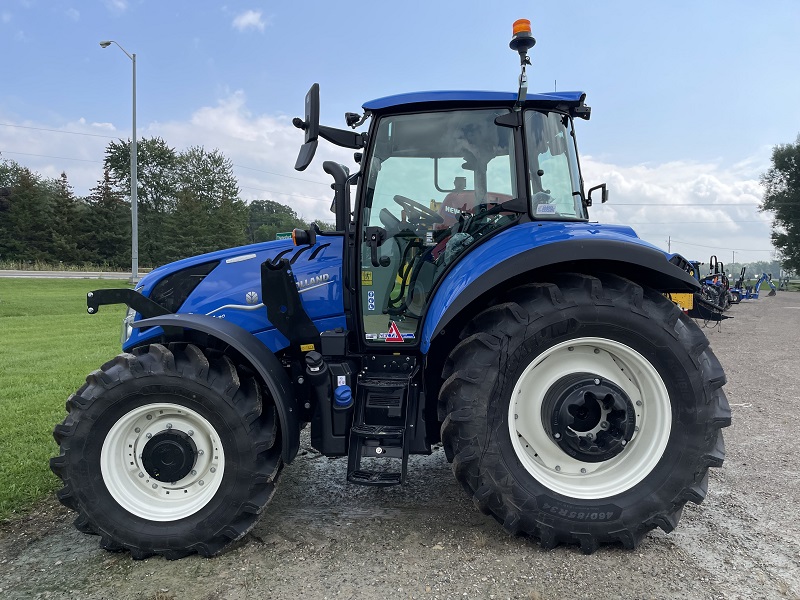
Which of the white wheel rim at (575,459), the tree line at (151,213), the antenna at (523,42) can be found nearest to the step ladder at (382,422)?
the white wheel rim at (575,459)

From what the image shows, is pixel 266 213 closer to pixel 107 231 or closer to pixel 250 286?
pixel 107 231

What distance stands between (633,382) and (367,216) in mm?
1703

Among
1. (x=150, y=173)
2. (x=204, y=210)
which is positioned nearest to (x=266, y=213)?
(x=150, y=173)

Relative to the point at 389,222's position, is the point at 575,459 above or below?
below

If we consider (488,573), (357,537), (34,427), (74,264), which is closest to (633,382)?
(488,573)

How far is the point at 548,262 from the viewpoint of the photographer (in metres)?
2.61

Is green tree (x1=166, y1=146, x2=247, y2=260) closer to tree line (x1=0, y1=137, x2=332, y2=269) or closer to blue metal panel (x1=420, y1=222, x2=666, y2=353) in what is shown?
tree line (x1=0, y1=137, x2=332, y2=269)

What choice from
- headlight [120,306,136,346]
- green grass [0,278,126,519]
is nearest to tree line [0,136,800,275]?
green grass [0,278,126,519]

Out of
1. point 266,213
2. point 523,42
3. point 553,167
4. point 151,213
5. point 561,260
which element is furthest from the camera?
point 266,213

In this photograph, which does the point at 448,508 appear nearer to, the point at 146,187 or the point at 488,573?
the point at 488,573

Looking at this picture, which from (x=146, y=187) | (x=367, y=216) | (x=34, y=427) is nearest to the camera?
(x=367, y=216)

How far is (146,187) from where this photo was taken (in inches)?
2083

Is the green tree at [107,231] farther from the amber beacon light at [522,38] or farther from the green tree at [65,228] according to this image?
the amber beacon light at [522,38]

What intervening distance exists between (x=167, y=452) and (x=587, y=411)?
7.09 ft
